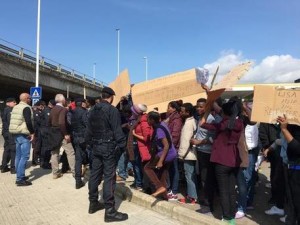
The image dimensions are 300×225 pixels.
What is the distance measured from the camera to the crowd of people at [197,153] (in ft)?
16.2

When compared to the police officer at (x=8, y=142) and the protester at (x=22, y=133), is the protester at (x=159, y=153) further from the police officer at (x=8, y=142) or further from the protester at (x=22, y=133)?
the police officer at (x=8, y=142)

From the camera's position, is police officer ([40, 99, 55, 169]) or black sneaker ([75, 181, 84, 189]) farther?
police officer ([40, 99, 55, 169])

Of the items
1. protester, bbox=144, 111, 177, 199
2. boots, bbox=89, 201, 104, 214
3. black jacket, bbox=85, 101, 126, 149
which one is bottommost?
boots, bbox=89, 201, 104, 214

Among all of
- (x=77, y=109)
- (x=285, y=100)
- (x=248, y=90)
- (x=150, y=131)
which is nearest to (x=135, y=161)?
(x=150, y=131)

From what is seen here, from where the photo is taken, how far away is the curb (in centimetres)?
492

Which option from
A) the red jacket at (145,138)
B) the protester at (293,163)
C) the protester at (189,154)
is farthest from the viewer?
the red jacket at (145,138)

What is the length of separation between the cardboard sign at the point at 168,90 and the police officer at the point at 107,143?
87 cm

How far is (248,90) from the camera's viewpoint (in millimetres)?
16719

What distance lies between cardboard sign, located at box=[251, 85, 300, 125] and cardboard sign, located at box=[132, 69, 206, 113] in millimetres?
1695

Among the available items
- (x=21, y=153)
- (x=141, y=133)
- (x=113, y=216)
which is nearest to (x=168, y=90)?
(x=141, y=133)

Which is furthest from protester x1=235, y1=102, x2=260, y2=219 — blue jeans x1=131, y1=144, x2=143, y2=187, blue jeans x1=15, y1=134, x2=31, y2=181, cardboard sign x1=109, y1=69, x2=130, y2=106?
blue jeans x1=15, y1=134, x2=31, y2=181

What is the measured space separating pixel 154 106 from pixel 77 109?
2.19 metres

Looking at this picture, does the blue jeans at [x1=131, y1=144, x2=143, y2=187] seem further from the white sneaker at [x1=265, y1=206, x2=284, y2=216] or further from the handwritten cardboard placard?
the handwritten cardboard placard

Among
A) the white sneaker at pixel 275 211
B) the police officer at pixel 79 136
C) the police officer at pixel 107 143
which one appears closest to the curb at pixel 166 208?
the police officer at pixel 107 143
